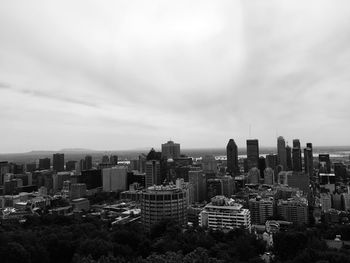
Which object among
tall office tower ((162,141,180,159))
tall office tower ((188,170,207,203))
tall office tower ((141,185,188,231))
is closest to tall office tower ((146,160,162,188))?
tall office tower ((188,170,207,203))

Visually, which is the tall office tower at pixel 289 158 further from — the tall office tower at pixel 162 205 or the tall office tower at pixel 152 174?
the tall office tower at pixel 162 205

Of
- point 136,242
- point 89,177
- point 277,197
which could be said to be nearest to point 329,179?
point 277,197

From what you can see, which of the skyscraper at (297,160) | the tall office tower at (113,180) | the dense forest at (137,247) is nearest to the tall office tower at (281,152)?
the skyscraper at (297,160)

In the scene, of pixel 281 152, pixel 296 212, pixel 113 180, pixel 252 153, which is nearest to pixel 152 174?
pixel 113 180

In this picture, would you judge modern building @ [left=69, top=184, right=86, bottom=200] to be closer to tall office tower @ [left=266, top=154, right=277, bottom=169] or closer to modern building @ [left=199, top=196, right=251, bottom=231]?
modern building @ [left=199, top=196, right=251, bottom=231]

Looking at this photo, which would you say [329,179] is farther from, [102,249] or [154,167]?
[102,249]
